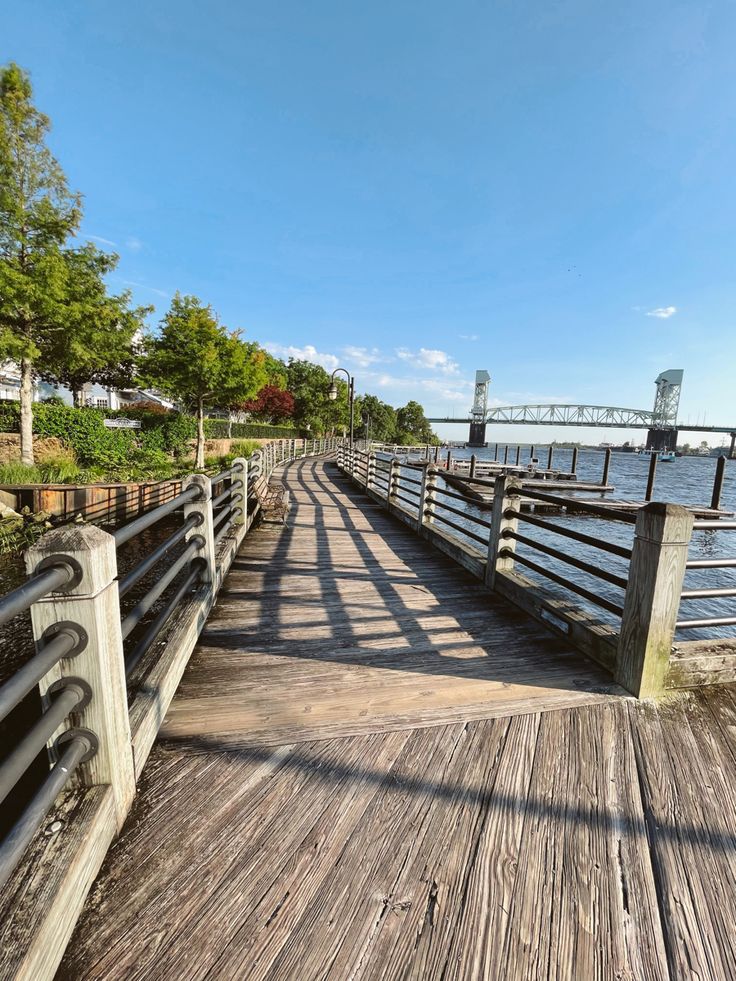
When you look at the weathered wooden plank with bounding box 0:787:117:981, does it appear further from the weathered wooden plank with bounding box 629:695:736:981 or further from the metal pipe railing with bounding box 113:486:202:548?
the weathered wooden plank with bounding box 629:695:736:981

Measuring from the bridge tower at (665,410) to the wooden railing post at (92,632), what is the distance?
147m

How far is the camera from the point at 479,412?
417 feet

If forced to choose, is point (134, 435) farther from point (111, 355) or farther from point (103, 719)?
point (103, 719)

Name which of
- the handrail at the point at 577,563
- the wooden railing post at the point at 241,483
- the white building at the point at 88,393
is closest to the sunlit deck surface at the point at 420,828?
the handrail at the point at 577,563

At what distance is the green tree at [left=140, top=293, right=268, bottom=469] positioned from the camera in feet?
65.2

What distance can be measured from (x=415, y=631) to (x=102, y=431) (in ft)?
58.0

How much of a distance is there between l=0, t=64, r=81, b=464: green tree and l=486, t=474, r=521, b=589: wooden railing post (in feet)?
48.5

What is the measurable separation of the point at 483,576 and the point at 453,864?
131 inches

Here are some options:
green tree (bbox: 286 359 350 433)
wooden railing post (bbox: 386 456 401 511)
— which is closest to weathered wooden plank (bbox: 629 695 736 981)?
wooden railing post (bbox: 386 456 401 511)

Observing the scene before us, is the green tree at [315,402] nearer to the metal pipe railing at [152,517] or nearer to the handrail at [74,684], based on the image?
the metal pipe railing at [152,517]

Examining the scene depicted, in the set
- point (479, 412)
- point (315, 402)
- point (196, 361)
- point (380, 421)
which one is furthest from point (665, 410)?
point (196, 361)

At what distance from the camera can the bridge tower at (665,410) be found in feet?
397

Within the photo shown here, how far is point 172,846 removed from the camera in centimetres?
160

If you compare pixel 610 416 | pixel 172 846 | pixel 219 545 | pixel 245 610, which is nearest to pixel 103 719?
pixel 172 846
